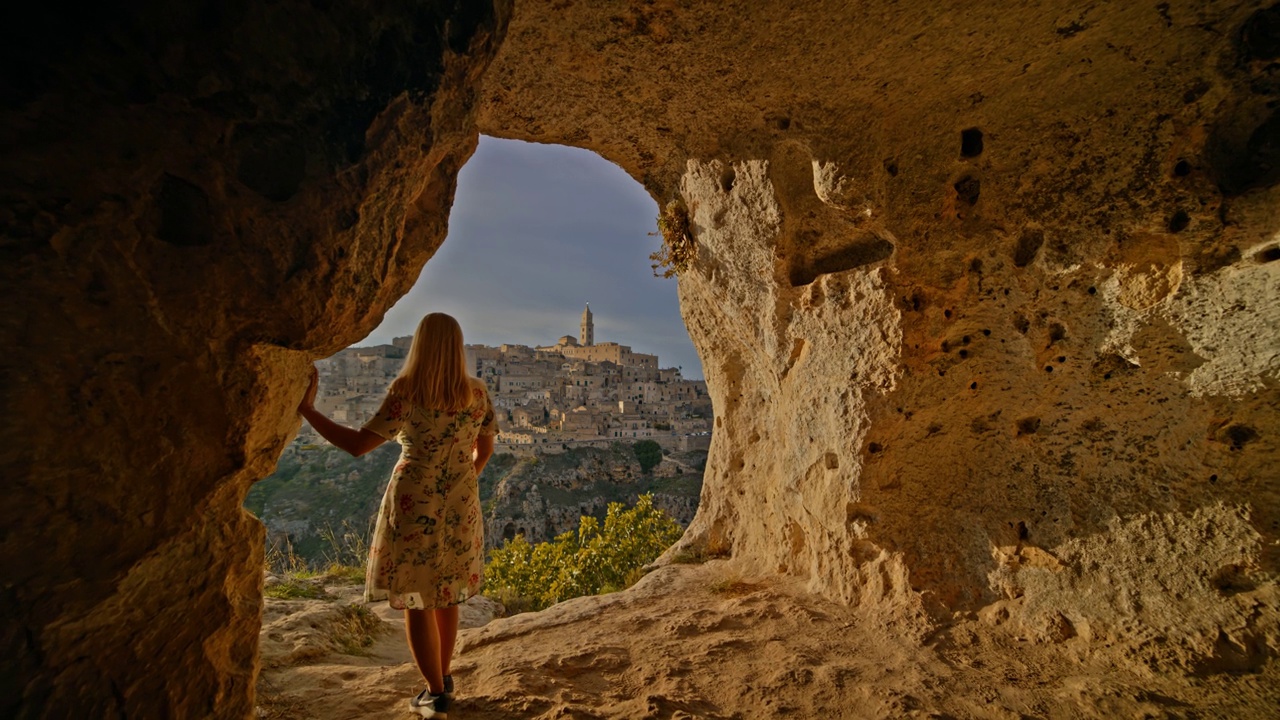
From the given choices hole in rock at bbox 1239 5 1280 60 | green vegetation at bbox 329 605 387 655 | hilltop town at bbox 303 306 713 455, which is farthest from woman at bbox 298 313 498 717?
hilltop town at bbox 303 306 713 455

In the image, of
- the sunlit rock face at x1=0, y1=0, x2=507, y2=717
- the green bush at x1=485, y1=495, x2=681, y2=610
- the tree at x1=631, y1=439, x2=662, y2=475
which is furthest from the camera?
the tree at x1=631, y1=439, x2=662, y2=475

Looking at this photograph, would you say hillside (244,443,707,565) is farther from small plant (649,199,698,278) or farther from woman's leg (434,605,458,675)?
woman's leg (434,605,458,675)

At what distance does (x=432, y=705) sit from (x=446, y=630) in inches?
12.0

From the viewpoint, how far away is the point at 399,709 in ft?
8.39

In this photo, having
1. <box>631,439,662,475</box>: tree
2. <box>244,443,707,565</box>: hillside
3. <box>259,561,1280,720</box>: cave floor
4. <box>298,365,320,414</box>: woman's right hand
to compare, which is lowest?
<box>244,443,707,565</box>: hillside

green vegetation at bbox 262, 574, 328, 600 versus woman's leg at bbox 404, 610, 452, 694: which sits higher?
woman's leg at bbox 404, 610, 452, 694

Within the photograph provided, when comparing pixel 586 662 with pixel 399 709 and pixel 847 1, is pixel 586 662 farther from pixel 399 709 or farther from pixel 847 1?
pixel 847 1

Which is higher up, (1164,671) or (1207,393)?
(1207,393)

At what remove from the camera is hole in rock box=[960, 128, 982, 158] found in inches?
132

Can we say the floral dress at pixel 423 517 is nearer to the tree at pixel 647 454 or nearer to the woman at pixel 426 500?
the woman at pixel 426 500

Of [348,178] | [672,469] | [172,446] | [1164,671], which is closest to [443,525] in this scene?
[172,446]

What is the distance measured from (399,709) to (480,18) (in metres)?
3.12

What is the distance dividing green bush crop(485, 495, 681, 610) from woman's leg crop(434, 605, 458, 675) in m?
3.45

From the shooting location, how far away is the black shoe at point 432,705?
243cm
